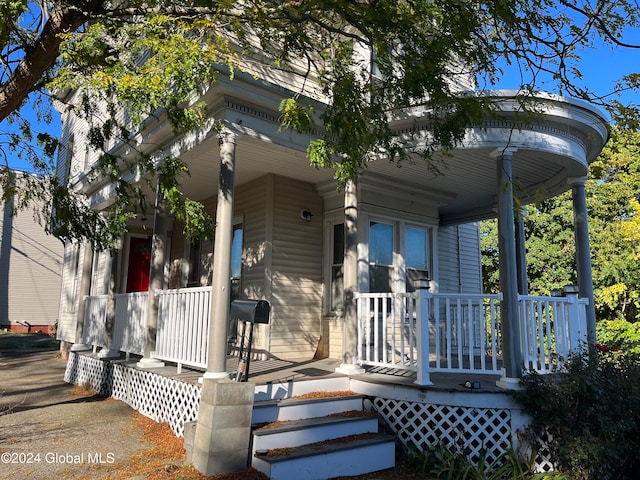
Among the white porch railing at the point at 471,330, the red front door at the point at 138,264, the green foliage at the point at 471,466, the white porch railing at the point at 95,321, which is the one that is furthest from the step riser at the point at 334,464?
the red front door at the point at 138,264

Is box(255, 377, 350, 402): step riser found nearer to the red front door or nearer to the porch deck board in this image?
the porch deck board

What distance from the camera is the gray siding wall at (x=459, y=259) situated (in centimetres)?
1016

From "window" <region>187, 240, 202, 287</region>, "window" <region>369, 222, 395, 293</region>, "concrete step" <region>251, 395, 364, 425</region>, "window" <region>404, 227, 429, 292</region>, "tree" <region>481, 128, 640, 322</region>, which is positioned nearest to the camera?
"concrete step" <region>251, 395, 364, 425</region>

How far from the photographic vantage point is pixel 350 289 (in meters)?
6.45

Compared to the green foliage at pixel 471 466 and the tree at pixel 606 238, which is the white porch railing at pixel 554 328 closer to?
the green foliage at pixel 471 466

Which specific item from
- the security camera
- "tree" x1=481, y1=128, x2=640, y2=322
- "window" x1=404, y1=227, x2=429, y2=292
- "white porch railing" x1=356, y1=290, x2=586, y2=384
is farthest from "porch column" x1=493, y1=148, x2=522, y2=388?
"tree" x1=481, y1=128, x2=640, y2=322

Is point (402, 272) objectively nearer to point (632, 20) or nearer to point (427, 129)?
point (427, 129)

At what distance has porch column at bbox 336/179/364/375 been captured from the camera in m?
6.20

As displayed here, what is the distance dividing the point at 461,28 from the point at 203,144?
364 cm

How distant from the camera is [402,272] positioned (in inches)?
335

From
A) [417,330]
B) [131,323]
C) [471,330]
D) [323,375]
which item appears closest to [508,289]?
[471,330]

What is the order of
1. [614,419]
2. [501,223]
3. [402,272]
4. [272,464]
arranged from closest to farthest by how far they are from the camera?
[272,464], [614,419], [501,223], [402,272]

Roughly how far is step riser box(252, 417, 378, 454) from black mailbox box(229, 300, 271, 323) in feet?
3.59

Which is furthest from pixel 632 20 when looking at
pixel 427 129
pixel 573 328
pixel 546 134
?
pixel 573 328
